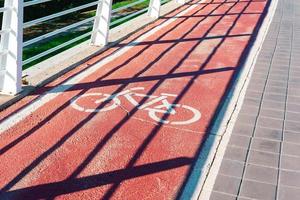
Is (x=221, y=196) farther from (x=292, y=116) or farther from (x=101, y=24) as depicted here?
(x=101, y=24)

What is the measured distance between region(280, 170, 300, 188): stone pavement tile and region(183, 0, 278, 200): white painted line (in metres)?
0.64

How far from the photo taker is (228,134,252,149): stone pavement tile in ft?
17.1

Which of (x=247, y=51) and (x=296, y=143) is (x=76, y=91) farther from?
(x=247, y=51)

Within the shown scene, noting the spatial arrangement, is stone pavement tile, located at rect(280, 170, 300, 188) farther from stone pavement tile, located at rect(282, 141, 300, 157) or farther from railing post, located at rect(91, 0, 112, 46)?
railing post, located at rect(91, 0, 112, 46)

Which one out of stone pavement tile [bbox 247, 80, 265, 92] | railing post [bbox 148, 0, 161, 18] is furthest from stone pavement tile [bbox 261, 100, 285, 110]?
railing post [bbox 148, 0, 161, 18]

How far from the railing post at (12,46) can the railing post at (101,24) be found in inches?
125

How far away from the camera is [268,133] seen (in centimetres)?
555

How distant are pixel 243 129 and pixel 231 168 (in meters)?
1.05

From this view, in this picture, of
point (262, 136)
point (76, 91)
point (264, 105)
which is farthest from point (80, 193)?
point (264, 105)

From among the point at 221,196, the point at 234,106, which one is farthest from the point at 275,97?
the point at 221,196

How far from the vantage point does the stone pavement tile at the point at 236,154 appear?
16.1 ft

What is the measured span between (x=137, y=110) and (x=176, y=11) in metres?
9.05

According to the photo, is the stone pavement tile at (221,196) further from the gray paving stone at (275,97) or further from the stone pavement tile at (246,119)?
the gray paving stone at (275,97)

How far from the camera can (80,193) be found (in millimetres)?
4152
